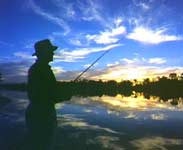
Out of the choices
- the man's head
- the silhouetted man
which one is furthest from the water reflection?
the silhouetted man

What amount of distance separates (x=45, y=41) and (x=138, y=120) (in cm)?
1067

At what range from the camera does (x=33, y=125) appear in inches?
287

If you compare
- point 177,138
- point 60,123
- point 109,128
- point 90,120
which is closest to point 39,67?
point 177,138

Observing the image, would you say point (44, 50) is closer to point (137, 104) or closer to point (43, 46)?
point (43, 46)

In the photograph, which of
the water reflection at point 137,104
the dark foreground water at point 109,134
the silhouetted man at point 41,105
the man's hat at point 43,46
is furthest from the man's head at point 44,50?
the water reflection at point 137,104

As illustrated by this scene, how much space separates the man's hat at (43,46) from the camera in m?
7.64

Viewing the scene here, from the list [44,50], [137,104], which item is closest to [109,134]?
[44,50]

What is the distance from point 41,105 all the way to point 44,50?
3.73ft

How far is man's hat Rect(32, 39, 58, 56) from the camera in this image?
7.64m

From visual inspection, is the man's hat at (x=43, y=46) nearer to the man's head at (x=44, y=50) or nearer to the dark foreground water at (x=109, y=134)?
the man's head at (x=44, y=50)

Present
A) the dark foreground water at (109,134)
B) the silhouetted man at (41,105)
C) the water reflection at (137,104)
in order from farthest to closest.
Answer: the water reflection at (137,104), the dark foreground water at (109,134), the silhouetted man at (41,105)

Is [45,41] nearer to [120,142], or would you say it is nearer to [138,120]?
[120,142]

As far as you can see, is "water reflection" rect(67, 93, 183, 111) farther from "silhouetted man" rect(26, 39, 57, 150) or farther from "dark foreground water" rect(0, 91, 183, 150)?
"silhouetted man" rect(26, 39, 57, 150)

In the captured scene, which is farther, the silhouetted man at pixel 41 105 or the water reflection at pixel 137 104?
the water reflection at pixel 137 104
